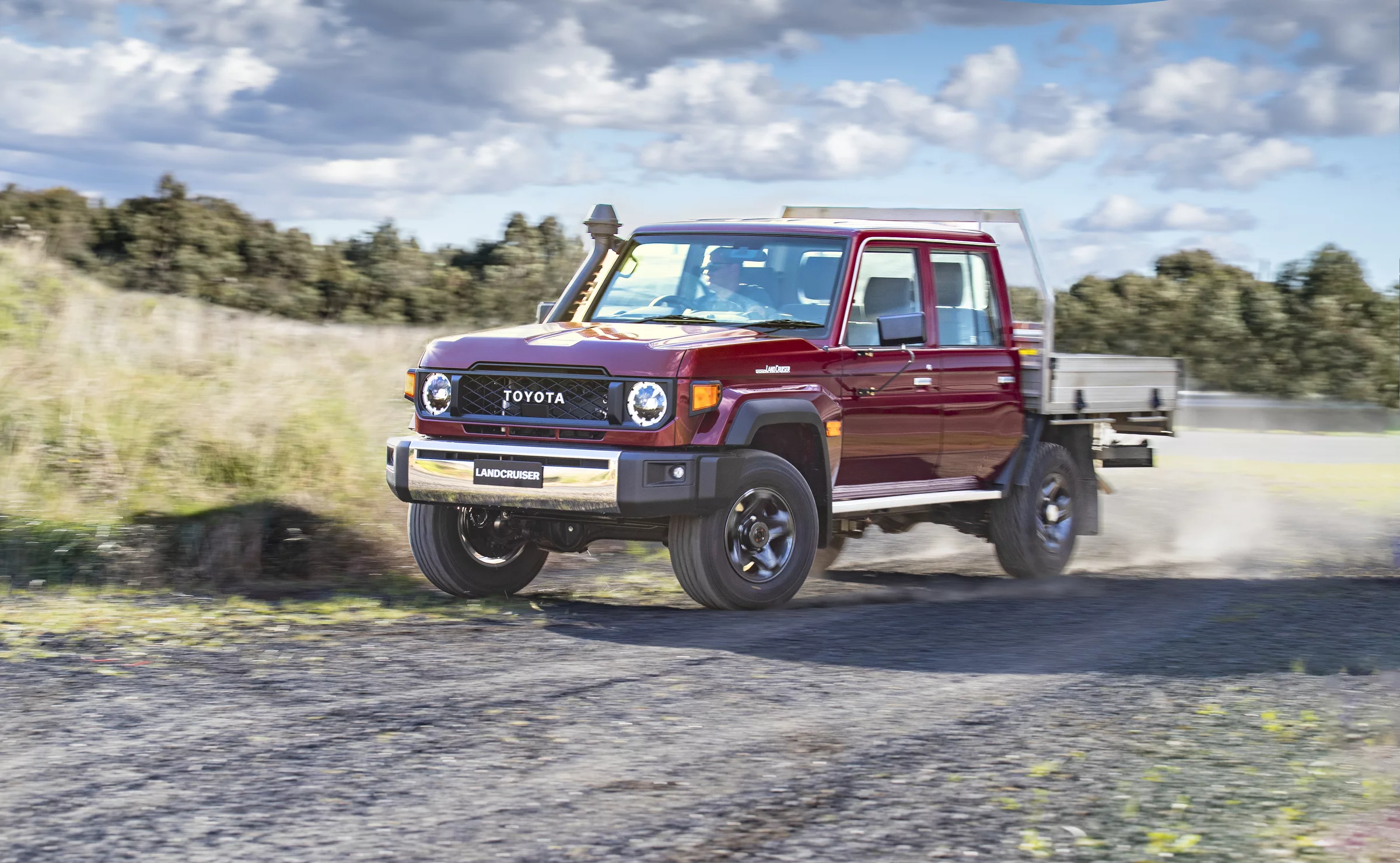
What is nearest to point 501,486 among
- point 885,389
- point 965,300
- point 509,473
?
point 509,473

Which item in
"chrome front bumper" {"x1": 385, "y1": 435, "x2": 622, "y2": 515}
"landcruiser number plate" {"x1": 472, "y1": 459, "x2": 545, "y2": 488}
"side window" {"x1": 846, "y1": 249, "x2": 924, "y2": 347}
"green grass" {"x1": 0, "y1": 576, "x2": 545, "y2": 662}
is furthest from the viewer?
"side window" {"x1": 846, "y1": 249, "x2": 924, "y2": 347}

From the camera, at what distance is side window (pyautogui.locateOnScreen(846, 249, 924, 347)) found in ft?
30.3

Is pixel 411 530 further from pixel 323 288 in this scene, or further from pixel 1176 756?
pixel 323 288

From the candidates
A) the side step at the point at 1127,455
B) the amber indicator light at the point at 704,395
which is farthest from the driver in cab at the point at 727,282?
the side step at the point at 1127,455

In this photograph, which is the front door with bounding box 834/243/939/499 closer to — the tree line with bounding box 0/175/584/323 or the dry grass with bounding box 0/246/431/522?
the dry grass with bounding box 0/246/431/522

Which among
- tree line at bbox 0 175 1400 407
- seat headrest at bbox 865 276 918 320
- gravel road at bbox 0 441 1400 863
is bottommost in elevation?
gravel road at bbox 0 441 1400 863

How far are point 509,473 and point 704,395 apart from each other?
3.43ft

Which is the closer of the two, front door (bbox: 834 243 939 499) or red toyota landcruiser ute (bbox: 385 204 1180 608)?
red toyota landcruiser ute (bbox: 385 204 1180 608)

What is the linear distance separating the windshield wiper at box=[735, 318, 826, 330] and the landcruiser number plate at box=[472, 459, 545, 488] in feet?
5.10

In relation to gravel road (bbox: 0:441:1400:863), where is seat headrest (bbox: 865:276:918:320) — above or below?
above

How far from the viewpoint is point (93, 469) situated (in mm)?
11000

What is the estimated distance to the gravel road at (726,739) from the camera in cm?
452

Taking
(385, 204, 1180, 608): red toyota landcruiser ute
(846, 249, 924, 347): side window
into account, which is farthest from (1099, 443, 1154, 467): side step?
(846, 249, 924, 347): side window

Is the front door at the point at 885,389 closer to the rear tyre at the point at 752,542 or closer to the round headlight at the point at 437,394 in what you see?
the rear tyre at the point at 752,542
